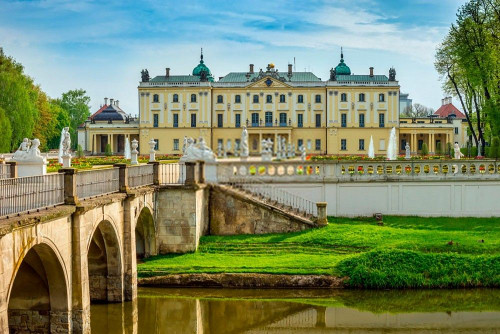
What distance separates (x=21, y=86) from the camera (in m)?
53.1

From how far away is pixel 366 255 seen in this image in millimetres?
→ 20578

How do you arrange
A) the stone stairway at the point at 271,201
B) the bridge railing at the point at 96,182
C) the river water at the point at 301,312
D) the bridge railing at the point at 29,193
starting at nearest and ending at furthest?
the bridge railing at the point at 29,193
the bridge railing at the point at 96,182
the river water at the point at 301,312
the stone stairway at the point at 271,201

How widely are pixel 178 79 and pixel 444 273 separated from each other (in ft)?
224

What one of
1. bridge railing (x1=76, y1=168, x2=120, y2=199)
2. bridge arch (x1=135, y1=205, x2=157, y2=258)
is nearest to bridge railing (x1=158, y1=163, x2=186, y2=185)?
bridge arch (x1=135, y1=205, x2=157, y2=258)

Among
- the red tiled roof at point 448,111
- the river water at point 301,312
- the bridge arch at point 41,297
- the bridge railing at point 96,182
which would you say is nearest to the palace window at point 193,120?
the red tiled roof at point 448,111

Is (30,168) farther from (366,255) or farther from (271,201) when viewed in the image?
(366,255)

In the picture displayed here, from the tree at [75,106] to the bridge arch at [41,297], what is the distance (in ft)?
292

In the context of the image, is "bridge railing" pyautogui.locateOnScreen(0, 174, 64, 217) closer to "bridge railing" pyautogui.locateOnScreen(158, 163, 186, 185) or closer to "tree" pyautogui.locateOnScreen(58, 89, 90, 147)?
"bridge railing" pyautogui.locateOnScreen(158, 163, 186, 185)

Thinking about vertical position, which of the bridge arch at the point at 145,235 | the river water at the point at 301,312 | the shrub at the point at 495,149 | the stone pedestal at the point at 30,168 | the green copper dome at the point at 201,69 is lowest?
the river water at the point at 301,312

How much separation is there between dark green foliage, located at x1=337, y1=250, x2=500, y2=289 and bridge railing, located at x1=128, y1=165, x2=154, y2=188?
6.36 metres

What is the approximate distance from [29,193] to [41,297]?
257 cm

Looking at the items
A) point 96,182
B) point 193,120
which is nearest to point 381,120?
point 193,120

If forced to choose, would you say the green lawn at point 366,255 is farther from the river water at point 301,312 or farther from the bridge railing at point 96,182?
the bridge railing at point 96,182

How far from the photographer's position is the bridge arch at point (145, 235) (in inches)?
854
